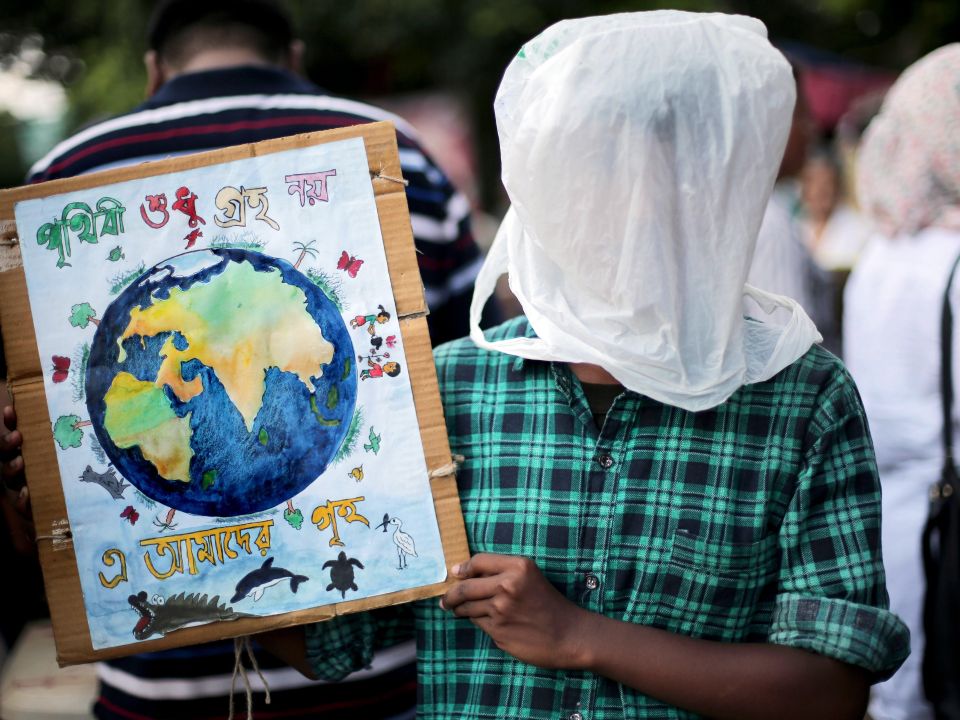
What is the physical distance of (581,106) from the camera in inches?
57.1

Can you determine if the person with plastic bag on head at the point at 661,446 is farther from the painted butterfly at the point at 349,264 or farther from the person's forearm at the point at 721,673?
the painted butterfly at the point at 349,264

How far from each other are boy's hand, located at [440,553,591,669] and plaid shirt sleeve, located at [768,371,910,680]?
29 centimetres

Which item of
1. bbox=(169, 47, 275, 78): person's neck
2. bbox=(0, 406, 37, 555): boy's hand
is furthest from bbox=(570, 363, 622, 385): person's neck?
bbox=(169, 47, 275, 78): person's neck

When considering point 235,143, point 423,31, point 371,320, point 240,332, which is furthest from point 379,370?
point 423,31

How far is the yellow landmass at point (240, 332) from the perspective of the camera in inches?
64.1

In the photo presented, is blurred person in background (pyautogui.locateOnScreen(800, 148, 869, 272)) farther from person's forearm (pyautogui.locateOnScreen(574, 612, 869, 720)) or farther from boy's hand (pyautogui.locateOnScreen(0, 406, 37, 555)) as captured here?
boy's hand (pyautogui.locateOnScreen(0, 406, 37, 555))

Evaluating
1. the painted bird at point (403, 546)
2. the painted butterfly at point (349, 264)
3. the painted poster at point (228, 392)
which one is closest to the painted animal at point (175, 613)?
the painted poster at point (228, 392)

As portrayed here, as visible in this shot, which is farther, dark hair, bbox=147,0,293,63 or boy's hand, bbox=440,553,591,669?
dark hair, bbox=147,0,293,63

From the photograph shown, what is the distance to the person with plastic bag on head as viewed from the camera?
146 centimetres

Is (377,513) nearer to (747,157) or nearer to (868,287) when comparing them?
(747,157)

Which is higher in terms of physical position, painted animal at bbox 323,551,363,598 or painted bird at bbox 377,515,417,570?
painted bird at bbox 377,515,417,570

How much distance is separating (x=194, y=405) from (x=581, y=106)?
74 cm

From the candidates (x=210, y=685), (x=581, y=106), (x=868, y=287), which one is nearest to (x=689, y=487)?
(x=581, y=106)

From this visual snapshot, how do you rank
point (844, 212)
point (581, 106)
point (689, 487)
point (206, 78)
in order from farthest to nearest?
1. point (844, 212)
2. point (206, 78)
3. point (689, 487)
4. point (581, 106)
